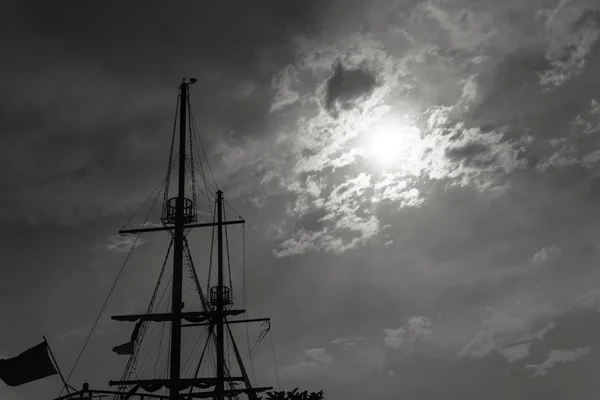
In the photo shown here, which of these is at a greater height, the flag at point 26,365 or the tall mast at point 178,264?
the tall mast at point 178,264

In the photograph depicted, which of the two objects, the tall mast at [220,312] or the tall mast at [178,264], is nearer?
the tall mast at [178,264]

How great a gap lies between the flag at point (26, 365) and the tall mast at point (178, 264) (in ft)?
25.2

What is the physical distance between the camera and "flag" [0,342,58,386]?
23688 millimetres

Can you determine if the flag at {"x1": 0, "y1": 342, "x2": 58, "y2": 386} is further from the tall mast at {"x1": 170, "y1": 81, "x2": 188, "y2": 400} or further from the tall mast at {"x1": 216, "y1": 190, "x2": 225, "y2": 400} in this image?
the tall mast at {"x1": 216, "y1": 190, "x2": 225, "y2": 400}

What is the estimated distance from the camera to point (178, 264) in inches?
1355

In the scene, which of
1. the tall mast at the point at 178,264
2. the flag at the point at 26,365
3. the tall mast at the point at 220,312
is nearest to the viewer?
the flag at the point at 26,365

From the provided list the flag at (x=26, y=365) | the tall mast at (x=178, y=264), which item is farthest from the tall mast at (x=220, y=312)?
the flag at (x=26, y=365)

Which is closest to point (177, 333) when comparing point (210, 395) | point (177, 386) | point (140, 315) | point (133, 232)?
point (177, 386)

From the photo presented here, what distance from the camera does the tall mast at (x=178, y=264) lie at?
104ft

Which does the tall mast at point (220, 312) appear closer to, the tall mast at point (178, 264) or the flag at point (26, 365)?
the tall mast at point (178, 264)

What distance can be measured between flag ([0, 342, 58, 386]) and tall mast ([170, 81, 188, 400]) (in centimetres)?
769

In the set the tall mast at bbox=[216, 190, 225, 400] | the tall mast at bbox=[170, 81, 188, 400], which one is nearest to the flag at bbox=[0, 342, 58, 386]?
the tall mast at bbox=[170, 81, 188, 400]

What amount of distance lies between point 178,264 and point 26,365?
11.9 metres

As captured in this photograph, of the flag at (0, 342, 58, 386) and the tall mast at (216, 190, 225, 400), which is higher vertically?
the tall mast at (216, 190, 225, 400)
